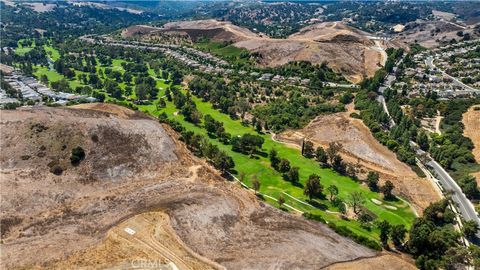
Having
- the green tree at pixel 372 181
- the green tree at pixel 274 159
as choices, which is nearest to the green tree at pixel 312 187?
the green tree at pixel 274 159

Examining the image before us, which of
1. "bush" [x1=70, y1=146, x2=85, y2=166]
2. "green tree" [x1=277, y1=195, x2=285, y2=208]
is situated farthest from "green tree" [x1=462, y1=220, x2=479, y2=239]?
"bush" [x1=70, y1=146, x2=85, y2=166]

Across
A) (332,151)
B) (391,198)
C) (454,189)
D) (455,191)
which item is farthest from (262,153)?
(455,191)

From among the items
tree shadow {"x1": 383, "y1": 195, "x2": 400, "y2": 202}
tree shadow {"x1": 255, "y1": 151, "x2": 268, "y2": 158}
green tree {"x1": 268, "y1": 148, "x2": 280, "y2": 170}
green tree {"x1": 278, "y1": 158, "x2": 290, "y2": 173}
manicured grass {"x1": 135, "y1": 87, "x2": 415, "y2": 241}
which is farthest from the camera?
tree shadow {"x1": 255, "y1": 151, "x2": 268, "y2": 158}

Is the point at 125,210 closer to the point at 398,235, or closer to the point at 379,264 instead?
the point at 379,264

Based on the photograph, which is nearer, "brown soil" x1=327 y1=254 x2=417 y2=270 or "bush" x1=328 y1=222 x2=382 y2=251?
"brown soil" x1=327 y1=254 x2=417 y2=270

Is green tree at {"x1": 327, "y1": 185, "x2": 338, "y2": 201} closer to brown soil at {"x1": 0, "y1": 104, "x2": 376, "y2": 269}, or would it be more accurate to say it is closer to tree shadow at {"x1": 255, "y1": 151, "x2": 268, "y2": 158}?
brown soil at {"x1": 0, "y1": 104, "x2": 376, "y2": 269}

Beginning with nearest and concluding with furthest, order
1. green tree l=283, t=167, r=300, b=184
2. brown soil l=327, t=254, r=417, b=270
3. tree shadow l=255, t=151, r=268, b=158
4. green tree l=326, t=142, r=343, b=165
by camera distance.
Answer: brown soil l=327, t=254, r=417, b=270 → green tree l=283, t=167, r=300, b=184 → green tree l=326, t=142, r=343, b=165 → tree shadow l=255, t=151, r=268, b=158

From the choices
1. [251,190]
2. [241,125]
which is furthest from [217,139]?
[251,190]

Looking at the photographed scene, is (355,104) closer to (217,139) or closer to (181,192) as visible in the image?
(217,139)

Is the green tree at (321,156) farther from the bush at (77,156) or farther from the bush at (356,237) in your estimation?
the bush at (77,156)
